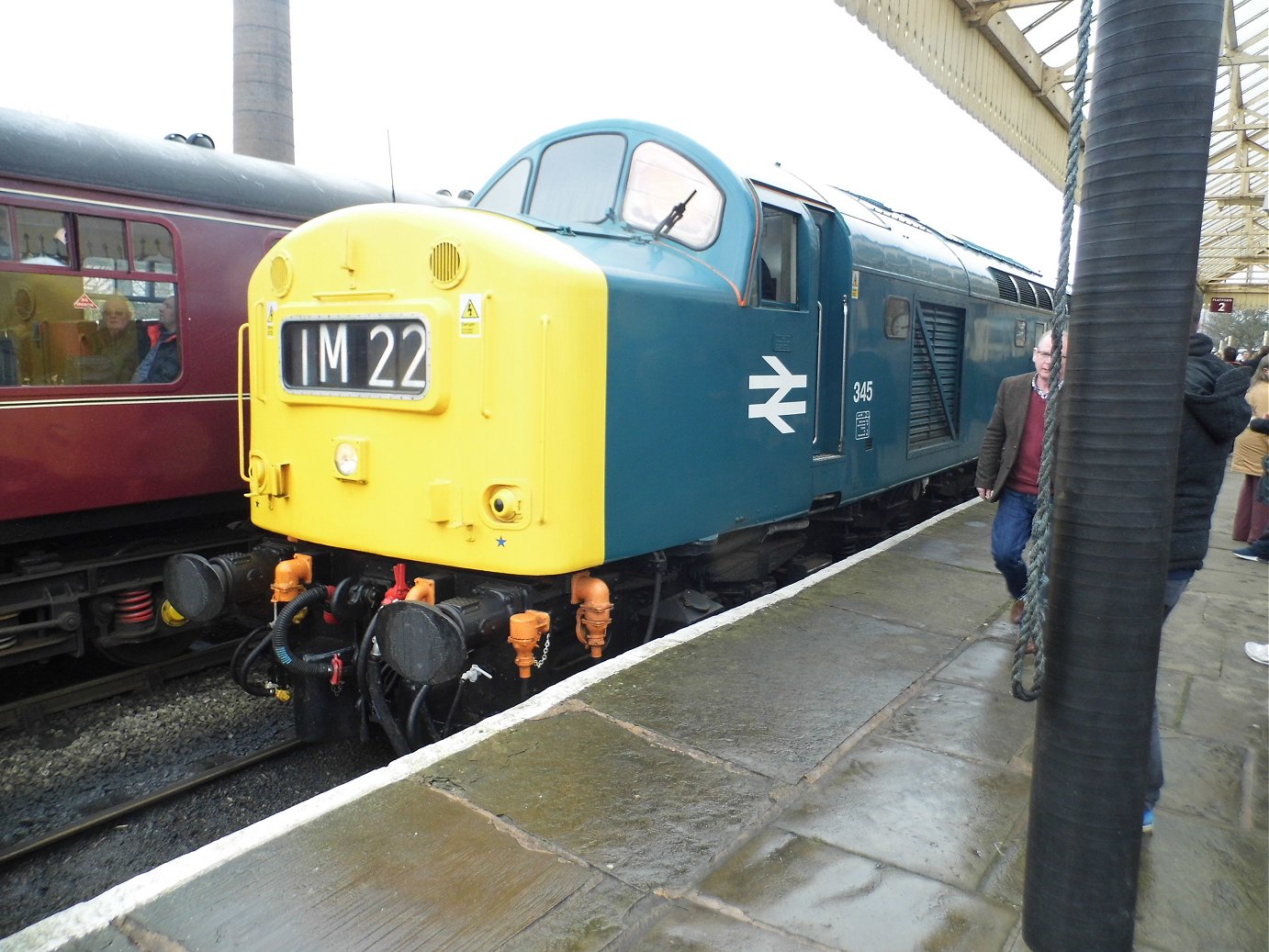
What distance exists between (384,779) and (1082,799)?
2159 mm

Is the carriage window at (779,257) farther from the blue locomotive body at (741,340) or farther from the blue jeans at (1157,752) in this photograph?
the blue jeans at (1157,752)

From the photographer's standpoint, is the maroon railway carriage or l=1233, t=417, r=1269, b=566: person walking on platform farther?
l=1233, t=417, r=1269, b=566: person walking on platform

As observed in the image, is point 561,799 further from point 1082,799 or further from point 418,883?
point 1082,799

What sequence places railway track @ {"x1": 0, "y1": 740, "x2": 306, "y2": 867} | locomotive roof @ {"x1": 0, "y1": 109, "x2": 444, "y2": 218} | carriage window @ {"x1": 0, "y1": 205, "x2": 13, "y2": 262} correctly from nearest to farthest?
railway track @ {"x1": 0, "y1": 740, "x2": 306, "y2": 867}
carriage window @ {"x1": 0, "y1": 205, "x2": 13, "y2": 262}
locomotive roof @ {"x1": 0, "y1": 109, "x2": 444, "y2": 218}

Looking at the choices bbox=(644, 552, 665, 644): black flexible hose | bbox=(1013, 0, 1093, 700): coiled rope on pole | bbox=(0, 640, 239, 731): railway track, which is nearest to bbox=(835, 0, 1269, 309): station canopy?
bbox=(1013, 0, 1093, 700): coiled rope on pole

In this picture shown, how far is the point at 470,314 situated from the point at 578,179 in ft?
5.64

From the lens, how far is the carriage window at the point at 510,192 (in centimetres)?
535

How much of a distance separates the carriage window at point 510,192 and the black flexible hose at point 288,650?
8.04 feet

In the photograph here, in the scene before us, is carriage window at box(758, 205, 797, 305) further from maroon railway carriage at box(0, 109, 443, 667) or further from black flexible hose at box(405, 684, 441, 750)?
maroon railway carriage at box(0, 109, 443, 667)

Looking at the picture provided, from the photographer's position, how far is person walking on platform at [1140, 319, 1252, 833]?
2838mm

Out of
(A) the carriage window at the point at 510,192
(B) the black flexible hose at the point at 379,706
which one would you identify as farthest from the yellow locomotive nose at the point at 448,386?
(A) the carriage window at the point at 510,192

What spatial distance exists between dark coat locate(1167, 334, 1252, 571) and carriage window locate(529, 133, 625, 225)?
2846mm

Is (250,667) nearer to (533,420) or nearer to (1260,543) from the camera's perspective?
(533,420)

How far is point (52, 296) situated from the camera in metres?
5.01
